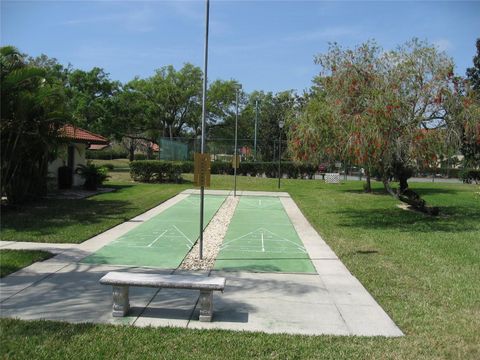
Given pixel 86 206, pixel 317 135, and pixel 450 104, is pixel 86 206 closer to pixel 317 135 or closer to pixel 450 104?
pixel 317 135

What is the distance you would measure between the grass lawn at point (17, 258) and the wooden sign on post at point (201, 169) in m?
3.10

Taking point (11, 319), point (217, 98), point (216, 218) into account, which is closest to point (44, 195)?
point (216, 218)

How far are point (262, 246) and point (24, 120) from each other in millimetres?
8087

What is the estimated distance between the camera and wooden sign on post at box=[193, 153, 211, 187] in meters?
8.77

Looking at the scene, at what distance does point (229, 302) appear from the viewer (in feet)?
21.3

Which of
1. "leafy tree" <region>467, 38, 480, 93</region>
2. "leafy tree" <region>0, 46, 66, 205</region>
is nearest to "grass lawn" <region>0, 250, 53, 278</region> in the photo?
"leafy tree" <region>0, 46, 66, 205</region>

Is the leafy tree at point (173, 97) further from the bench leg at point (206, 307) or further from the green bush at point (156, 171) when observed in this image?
the bench leg at point (206, 307)

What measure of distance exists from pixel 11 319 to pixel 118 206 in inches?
470

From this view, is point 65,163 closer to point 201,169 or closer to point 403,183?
point 403,183

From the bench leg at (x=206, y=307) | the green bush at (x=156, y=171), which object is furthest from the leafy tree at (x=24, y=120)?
the green bush at (x=156, y=171)

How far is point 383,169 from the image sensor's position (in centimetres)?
1441

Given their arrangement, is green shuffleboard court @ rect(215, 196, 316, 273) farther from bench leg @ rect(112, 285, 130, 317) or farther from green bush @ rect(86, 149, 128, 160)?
green bush @ rect(86, 149, 128, 160)

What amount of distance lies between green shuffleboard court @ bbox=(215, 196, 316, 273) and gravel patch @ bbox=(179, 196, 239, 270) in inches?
6.0

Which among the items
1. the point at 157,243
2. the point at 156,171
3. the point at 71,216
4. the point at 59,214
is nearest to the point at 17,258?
the point at 157,243
